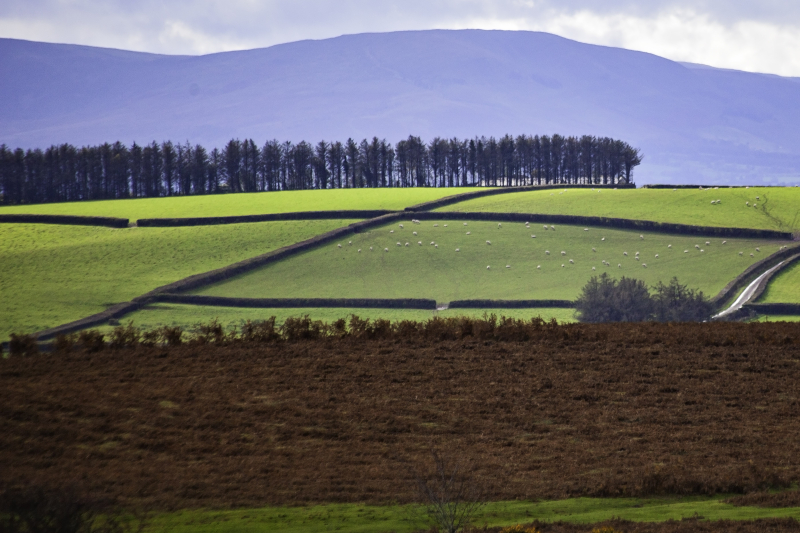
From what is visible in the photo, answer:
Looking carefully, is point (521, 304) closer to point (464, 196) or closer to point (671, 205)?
point (671, 205)

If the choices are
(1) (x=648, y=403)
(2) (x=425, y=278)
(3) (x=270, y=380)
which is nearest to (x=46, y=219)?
(2) (x=425, y=278)

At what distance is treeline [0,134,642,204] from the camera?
11938 cm

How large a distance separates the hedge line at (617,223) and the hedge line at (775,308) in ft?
60.9

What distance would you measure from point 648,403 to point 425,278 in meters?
40.6

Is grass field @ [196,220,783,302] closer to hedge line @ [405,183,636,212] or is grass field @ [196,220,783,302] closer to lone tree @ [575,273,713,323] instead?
lone tree @ [575,273,713,323]

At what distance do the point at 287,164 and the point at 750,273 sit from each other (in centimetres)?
8890

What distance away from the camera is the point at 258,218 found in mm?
78000

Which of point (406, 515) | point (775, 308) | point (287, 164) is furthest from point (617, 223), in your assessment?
point (287, 164)

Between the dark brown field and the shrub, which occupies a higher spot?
the shrub

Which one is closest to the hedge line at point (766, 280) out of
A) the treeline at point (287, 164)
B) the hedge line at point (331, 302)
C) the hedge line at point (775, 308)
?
the hedge line at point (775, 308)

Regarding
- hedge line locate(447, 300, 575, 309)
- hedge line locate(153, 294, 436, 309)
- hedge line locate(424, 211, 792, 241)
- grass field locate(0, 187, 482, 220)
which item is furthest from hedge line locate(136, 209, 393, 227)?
hedge line locate(447, 300, 575, 309)

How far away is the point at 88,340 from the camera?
2594 cm

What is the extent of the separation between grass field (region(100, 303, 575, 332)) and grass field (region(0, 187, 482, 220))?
28518 mm

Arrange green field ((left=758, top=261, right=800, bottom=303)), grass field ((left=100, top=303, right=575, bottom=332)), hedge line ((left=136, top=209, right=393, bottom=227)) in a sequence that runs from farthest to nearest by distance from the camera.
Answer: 1. hedge line ((left=136, top=209, right=393, bottom=227))
2. green field ((left=758, top=261, right=800, bottom=303))
3. grass field ((left=100, top=303, right=575, bottom=332))
